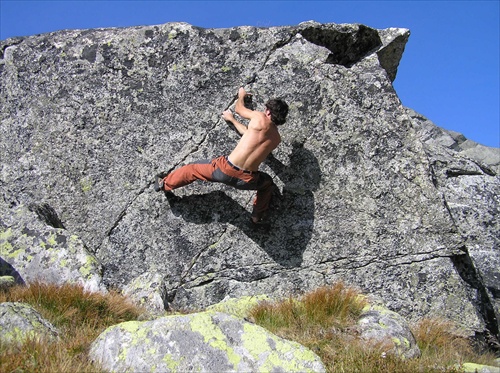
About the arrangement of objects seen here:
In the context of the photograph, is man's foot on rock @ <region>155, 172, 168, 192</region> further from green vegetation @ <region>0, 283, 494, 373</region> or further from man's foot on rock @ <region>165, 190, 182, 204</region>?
green vegetation @ <region>0, 283, 494, 373</region>

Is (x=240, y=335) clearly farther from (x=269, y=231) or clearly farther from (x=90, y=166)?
(x=90, y=166)

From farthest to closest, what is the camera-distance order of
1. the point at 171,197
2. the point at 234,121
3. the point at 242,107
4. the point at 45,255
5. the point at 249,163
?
1. the point at 171,197
2. the point at 234,121
3. the point at 242,107
4. the point at 45,255
5. the point at 249,163

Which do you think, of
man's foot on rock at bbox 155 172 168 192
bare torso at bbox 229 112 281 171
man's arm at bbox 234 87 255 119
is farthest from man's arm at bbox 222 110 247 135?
man's foot on rock at bbox 155 172 168 192

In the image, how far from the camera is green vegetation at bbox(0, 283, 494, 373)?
532 cm

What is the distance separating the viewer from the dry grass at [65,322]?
5.16 meters

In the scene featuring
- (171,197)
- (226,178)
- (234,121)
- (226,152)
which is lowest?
(171,197)

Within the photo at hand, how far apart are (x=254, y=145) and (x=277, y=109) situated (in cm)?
68

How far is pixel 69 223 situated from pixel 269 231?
3.22 m

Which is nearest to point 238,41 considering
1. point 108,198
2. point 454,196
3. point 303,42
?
point 303,42

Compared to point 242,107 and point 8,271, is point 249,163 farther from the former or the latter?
point 8,271

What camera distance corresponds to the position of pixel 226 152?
8906mm

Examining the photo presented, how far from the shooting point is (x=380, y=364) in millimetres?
5582

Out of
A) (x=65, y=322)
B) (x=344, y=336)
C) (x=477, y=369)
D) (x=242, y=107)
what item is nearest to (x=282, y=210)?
(x=242, y=107)

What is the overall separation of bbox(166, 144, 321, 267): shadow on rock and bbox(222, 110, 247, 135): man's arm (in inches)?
23.7
